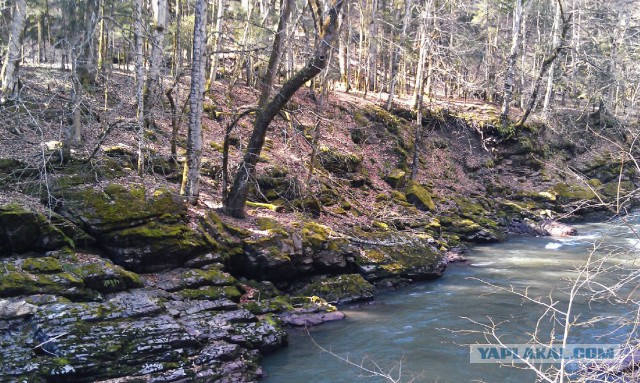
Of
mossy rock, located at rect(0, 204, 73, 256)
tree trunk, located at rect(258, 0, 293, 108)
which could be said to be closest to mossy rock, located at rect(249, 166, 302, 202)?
tree trunk, located at rect(258, 0, 293, 108)

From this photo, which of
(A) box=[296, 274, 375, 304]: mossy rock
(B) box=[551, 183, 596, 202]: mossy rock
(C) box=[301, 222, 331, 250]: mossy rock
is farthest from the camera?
(B) box=[551, 183, 596, 202]: mossy rock

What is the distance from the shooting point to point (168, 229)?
9875 mm

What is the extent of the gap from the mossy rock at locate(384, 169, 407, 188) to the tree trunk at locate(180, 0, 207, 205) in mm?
10510

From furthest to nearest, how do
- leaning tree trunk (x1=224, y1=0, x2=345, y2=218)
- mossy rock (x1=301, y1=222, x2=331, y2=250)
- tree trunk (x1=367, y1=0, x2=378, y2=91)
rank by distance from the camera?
tree trunk (x1=367, y1=0, x2=378, y2=91) → mossy rock (x1=301, y1=222, x2=331, y2=250) → leaning tree trunk (x1=224, y1=0, x2=345, y2=218)

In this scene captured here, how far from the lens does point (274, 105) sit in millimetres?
11398

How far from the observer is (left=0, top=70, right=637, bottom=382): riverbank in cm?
713

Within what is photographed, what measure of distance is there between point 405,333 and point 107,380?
18.0ft

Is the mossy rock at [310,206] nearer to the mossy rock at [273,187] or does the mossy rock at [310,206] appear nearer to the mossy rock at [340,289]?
the mossy rock at [273,187]

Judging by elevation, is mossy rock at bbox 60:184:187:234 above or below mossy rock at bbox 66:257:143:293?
above

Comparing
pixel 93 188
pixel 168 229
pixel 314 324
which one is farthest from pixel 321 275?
pixel 93 188

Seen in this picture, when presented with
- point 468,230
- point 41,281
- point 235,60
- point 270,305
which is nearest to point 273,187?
point 270,305

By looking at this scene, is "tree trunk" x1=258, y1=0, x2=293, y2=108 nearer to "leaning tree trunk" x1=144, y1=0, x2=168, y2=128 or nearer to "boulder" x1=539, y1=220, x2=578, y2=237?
"leaning tree trunk" x1=144, y1=0, x2=168, y2=128

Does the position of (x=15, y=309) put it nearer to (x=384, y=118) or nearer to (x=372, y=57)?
(x=384, y=118)

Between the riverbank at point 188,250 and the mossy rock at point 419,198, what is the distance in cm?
6
